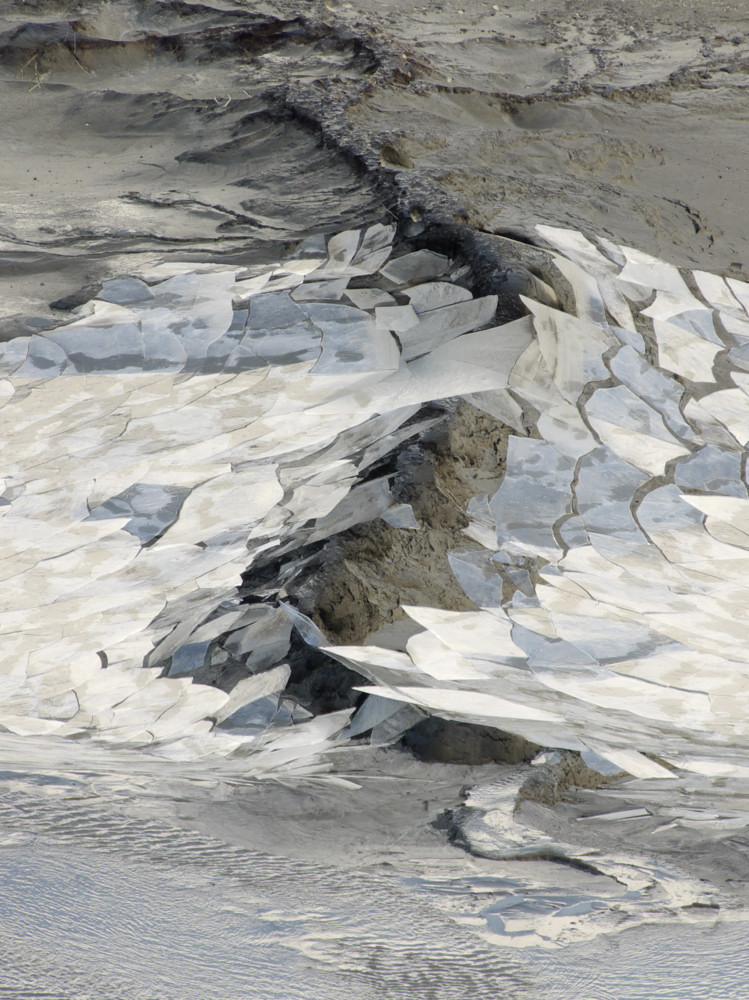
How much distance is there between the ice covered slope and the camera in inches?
57.1

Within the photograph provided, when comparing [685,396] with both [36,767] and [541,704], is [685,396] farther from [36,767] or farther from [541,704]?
[36,767]

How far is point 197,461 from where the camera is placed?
6.89 ft

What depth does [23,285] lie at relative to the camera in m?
2.79

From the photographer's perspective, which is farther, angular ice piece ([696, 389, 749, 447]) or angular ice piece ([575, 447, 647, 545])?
angular ice piece ([696, 389, 749, 447])

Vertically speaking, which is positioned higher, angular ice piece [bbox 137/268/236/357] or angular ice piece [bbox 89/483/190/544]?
angular ice piece [bbox 137/268/236/357]

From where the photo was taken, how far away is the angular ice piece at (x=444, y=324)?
217 centimetres

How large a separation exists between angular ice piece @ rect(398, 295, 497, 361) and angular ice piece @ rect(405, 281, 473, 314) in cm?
2

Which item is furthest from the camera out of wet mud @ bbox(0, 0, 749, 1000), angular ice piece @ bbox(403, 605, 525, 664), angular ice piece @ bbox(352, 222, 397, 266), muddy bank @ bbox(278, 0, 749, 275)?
muddy bank @ bbox(278, 0, 749, 275)

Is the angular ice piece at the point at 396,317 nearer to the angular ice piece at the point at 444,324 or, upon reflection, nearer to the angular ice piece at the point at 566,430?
the angular ice piece at the point at 444,324

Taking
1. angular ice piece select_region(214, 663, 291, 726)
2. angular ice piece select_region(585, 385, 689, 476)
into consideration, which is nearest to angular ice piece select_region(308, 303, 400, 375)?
angular ice piece select_region(585, 385, 689, 476)

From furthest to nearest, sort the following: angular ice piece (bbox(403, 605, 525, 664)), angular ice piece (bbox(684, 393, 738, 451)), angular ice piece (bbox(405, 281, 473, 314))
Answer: angular ice piece (bbox(405, 281, 473, 314))
angular ice piece (bbox(684, 393, 738, 451))
angular ice piece (bbox(403, 605, 525, 664))

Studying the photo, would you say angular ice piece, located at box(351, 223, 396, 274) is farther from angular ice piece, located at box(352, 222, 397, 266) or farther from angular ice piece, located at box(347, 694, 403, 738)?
angular ice piece, located at box(347, 694, 403, 738)

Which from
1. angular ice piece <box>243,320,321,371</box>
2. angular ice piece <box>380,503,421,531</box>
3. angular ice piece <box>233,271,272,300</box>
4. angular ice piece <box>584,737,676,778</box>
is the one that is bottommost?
angular ice piece <box>584,737,676,778</box>

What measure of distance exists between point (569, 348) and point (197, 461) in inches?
35.6
